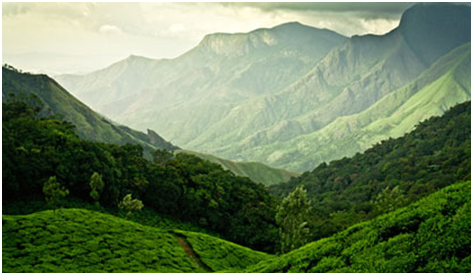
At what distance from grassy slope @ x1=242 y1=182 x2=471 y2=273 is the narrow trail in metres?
28.5

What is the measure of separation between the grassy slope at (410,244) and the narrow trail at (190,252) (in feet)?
93.6

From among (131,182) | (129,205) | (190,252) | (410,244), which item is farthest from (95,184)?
(410,244)

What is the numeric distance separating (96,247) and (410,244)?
4318 centimetres

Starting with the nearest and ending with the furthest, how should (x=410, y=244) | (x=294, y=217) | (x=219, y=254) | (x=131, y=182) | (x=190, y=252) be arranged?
(x=410, y=244) → (x=190, y=252) → (x=219, y=254) → (x=294, y=217) → (x=131, y=182)

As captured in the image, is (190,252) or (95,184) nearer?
(190,252)

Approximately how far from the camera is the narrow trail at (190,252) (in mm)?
59406

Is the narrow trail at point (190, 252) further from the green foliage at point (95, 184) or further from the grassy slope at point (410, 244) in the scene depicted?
the grassy slope at point (410, 244)

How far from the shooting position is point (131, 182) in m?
98.1

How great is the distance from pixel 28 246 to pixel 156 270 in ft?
51.3

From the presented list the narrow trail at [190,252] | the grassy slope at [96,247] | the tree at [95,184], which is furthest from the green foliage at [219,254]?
the tree at [95,184]

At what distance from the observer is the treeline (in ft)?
260

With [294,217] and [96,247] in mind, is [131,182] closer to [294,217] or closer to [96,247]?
[294,217]

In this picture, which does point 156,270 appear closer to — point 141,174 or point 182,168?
point 141,174

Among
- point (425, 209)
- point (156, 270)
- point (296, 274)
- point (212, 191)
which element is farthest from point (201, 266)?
point (212, 191)
